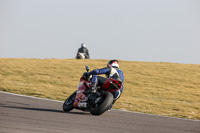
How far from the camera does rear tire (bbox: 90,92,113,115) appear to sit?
25.6 feet

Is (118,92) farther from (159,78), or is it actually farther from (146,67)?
(146,67)

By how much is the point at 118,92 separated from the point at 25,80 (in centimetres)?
1066

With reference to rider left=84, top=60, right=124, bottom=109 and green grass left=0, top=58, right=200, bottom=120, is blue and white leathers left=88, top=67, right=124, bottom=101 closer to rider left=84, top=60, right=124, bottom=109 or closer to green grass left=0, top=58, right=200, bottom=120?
rider left=84, top=60, right=124, bottom=109

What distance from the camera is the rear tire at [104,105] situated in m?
7.80

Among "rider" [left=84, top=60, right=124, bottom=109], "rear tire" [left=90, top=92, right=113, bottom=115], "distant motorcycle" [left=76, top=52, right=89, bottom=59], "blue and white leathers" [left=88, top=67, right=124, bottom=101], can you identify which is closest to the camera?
"rear tire" [left=90, top=92, right=113, bottom=115]

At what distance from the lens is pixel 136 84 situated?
19328 millimetres

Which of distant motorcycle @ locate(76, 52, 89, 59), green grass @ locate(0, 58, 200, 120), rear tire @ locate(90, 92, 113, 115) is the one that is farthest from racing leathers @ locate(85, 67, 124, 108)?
distant motorcycle @ locate(76, 52, 89, 59)

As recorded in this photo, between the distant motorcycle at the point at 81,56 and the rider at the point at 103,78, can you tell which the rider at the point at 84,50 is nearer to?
the distant motorcycle at the point at 81,56

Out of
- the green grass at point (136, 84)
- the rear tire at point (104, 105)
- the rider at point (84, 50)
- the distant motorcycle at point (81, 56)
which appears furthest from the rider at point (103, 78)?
the distant motorcycle at point (81, 56)

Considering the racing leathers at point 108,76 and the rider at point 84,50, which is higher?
the rider at point 84,50

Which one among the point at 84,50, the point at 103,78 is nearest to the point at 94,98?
the point at 103,78

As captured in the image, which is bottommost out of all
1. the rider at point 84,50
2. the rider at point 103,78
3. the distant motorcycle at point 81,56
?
the rider at point 103,78

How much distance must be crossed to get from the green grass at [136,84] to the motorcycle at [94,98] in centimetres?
339

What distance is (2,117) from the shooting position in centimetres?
657
